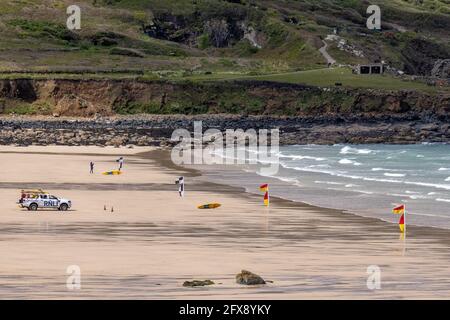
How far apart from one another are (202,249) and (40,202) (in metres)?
13.6


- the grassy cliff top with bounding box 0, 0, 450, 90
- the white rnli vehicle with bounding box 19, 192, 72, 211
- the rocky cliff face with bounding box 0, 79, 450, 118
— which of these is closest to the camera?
the white rnli vehicle with bounding box 19, 192, 72, 211

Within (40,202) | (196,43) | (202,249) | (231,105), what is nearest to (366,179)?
(40,202)

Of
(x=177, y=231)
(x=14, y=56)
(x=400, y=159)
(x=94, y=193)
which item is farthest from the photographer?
(x=14, y=56)

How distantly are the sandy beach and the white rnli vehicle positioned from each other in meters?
0.50

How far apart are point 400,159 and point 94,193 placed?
38170mm

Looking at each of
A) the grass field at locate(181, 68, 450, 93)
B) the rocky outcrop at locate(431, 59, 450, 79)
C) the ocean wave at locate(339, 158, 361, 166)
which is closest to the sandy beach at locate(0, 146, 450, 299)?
the ocean wave at locate(339, 158, 361, 166)

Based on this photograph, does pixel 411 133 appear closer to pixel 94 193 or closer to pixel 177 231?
pixel 94 193

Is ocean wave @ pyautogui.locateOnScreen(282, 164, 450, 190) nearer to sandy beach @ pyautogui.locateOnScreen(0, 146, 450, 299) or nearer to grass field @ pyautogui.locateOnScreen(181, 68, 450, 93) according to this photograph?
sandy beach @ pyautogui.locateOnScreen(0, 146, 450, 299)

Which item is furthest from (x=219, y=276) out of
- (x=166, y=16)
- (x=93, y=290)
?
(x=166, y=16)

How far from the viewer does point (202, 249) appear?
37094mm

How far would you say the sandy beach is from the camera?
29016mm

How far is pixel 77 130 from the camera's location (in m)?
114

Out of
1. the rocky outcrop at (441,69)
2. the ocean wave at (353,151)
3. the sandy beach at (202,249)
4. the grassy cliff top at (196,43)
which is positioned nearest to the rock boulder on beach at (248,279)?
the sandy beach at (202,249)

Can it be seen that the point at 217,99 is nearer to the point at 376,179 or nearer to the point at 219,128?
the point at 219,128
